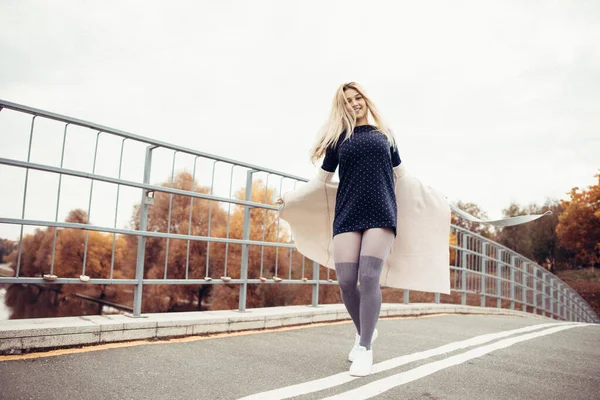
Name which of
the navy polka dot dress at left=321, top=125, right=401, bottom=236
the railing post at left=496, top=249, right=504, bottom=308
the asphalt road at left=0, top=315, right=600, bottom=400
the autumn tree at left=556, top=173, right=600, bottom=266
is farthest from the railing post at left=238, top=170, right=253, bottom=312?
the autumn tree at left=556, top=173, right=600, bottom=266

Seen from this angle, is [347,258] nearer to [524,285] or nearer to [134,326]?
[134,326]

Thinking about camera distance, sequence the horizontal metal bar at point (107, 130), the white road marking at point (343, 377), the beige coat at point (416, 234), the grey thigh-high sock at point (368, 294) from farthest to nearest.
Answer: the beige coat at point (416, 234), the horizontal metal bar at point (107, 130), the grey thigh-high sock at point (368, 294), the white road marking at point (343, 377)

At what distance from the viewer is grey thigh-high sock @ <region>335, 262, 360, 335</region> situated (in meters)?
3.01

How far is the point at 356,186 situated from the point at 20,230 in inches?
90.8

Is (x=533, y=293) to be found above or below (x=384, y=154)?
below

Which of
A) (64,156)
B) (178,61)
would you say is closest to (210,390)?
(64,156)

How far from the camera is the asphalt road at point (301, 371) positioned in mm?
2383

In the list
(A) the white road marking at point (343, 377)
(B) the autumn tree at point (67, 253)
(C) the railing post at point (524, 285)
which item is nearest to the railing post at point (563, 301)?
(C) the railing post at point (524, 285)

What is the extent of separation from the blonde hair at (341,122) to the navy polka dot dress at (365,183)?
0.04m

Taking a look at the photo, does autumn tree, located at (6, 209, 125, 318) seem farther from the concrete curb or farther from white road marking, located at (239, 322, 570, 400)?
white road marking, located at (239, 322, 570, 400)

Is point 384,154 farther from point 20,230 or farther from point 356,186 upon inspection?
point 20,230

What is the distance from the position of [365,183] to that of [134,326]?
6.58ft

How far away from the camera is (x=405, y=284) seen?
11.3 ft

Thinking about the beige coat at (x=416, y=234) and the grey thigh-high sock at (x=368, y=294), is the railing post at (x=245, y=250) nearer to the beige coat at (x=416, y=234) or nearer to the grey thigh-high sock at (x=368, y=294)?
the beige coat at (x=416, y=234)
